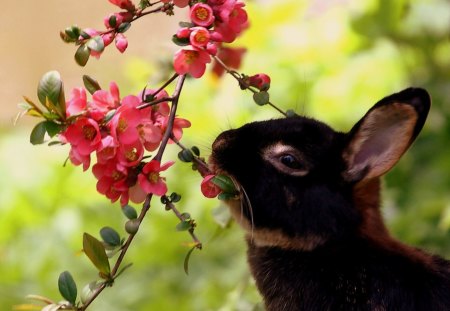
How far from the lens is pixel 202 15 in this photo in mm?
1271

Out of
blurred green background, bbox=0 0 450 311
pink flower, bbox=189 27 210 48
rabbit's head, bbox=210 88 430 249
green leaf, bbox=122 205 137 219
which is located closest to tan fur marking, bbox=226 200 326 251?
rabbit's head, bbox=210 88 430 249

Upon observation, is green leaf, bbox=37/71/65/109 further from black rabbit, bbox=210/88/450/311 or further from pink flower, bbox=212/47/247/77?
pink flower, bbox=212/47/247/77

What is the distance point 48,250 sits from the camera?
261 centimetres

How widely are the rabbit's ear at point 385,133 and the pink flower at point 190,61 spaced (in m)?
0.31

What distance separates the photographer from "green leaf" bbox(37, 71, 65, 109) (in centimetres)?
118

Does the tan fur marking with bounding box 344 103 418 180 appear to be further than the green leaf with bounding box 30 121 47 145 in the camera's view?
Yes

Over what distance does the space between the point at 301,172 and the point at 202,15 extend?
1.14 ft

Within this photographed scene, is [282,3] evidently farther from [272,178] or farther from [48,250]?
[272,178]

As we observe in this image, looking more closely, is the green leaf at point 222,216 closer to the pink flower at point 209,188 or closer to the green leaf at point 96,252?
the pink flower at point 209,188

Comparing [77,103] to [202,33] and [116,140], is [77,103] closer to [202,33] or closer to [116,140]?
[116,140]

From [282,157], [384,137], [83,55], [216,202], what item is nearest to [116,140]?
[83,55]

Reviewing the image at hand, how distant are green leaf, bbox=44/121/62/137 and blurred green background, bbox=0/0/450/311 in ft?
3.74

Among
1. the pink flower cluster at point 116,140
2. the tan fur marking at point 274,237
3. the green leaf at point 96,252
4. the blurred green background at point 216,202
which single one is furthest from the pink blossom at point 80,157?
the blurred green background at point 216,202

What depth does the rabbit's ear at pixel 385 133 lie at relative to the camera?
1392 mm
